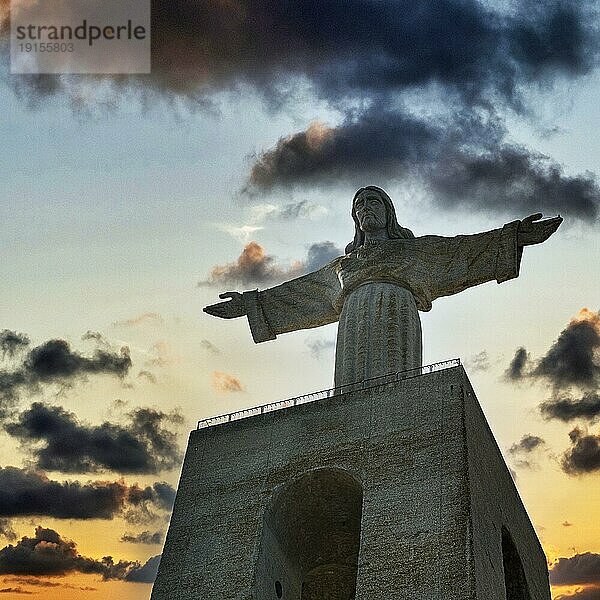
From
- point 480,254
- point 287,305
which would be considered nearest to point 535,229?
point 480,254

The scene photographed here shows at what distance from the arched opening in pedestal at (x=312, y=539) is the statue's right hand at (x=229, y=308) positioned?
8.44m

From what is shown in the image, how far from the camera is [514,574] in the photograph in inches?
968

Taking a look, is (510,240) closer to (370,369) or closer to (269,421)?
(370,369)

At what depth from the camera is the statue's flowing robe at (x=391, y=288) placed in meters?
25.8

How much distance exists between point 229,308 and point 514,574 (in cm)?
1169

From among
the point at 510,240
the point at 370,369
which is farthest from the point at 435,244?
the point at 370,369

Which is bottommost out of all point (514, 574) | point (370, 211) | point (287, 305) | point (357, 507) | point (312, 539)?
point (514, 574)

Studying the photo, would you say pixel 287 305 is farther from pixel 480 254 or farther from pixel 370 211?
pixel 480 254

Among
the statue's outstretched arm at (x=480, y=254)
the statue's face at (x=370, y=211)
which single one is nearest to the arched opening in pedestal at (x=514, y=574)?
the statue's outstretched arm at (x=480, y=254)

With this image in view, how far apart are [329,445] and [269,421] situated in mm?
2088

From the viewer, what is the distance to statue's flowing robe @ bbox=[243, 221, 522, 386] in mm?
25812

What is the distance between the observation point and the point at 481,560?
20109 millimetres

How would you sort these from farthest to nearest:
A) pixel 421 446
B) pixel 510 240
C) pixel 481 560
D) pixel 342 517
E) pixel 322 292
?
pixel 322 292
pixel 510 240
pixel 342 517
pixel 421 446
pixel 481 560

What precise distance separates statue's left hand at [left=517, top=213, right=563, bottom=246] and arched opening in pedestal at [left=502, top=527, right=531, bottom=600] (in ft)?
26.1
